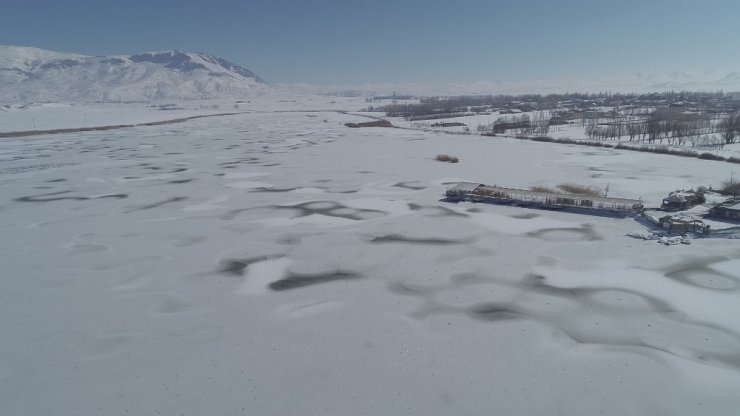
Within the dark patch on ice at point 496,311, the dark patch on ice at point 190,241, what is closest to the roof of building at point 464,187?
the dark patch on ice at point 496,311

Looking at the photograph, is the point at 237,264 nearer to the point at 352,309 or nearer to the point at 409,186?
the point at 352,309

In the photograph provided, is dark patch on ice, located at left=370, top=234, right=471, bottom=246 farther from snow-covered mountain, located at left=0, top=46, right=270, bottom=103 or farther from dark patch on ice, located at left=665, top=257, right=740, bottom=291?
snow-covered mountain, located at left=0, top=46, right=270, bottom=103

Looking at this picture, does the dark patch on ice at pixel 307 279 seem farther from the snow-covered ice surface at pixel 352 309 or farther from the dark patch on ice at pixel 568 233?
the dark patch on ice at pixel 568 233

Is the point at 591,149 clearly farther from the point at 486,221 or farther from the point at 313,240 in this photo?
the point at 313,240

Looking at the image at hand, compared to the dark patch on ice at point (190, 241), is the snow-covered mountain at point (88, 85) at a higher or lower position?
higher

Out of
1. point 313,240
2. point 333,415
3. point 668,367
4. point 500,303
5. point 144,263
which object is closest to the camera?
point 333,415

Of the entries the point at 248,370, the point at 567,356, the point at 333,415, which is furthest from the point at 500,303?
the point at 248,370

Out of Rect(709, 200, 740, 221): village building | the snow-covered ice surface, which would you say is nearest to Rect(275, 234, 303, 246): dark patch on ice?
the snow-covered ice surface

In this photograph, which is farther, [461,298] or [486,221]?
[486,221]
